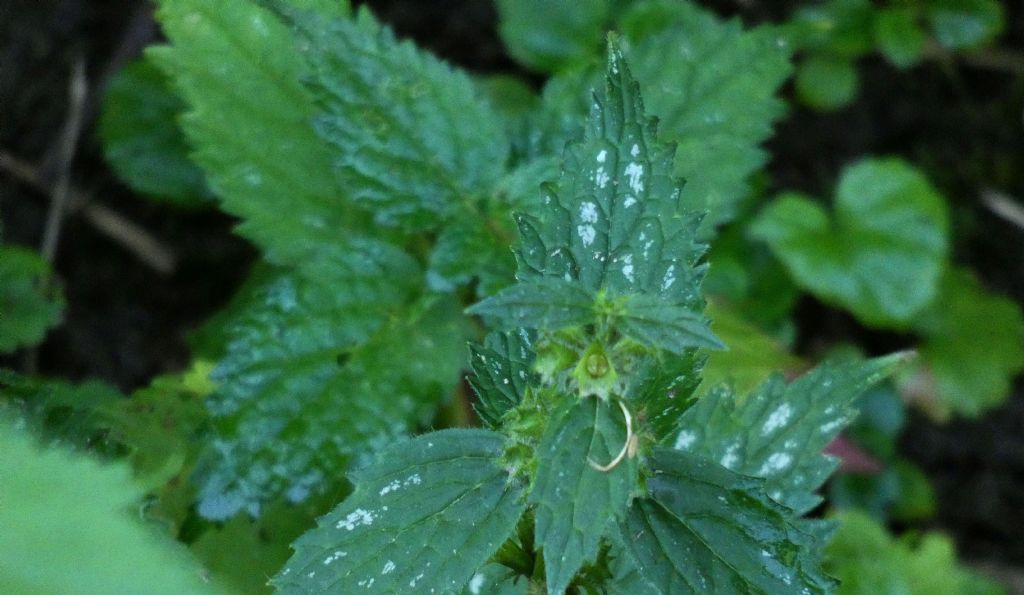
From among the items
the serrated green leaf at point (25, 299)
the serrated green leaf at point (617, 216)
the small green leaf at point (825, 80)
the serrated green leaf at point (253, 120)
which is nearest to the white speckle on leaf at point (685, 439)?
the serrated green leaf at point (617, 216)

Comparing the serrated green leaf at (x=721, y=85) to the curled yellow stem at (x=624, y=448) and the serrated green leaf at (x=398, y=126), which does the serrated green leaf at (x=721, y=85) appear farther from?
the curled yellow stem at (x=624, y=448)

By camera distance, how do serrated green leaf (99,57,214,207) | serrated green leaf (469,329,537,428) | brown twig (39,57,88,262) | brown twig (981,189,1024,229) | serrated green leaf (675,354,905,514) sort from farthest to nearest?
brown twig (981,189,1024,229)
brown twig (39,57,88,262)
serrated green leaf (99,57,214,207)
serrated green leaf (675,354,905,514)
serrated green leaf (469,329,537,428)

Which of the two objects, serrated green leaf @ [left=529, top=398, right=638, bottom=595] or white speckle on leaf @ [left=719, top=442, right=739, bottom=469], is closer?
serrated green leaf @ [left=529, top=398, right=638, bottom=595]

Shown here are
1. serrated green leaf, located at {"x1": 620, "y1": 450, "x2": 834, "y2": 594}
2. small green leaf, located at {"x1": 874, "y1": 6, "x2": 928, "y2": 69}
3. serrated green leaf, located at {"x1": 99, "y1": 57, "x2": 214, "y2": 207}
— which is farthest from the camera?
small green leaf, located at {"x1": 874, "y1": 6, "x2": 928, "y2": 69}

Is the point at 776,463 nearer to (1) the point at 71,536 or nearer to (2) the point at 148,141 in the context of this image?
(1) the point at 71,536

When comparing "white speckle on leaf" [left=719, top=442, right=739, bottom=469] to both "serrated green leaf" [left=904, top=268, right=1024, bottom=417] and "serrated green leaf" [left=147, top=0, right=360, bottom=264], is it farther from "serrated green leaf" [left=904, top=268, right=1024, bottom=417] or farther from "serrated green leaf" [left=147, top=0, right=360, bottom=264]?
"serrated green leaf" [left=904, top=268, right=1024, bottom=417]

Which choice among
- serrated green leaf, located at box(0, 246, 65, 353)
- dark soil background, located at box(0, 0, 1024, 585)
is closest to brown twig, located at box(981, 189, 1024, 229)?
dark soil background, located at box(0, 0, 1024, 585)
